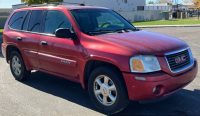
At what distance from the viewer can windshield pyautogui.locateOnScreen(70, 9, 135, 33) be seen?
16.0ft

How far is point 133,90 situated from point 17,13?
4.24 metres

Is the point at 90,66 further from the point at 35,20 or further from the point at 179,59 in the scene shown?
the point at 35,20

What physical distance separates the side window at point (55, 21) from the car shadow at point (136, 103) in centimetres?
138

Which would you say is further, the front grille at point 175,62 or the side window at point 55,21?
the side window at point 55,21

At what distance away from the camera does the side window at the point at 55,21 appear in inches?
197

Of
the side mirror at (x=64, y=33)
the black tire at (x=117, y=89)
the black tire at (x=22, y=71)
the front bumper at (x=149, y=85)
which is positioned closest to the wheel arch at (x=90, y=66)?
the black tire at (x=117, y=89)

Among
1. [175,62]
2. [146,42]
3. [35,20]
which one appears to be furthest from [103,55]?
[35,20]

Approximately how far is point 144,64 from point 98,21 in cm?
193

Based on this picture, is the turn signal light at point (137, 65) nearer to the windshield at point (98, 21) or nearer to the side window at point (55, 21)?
the windshield at point (98, 21)

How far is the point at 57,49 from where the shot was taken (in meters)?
4.90

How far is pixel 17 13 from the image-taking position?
6.53m

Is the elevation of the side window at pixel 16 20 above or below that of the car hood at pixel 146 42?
above

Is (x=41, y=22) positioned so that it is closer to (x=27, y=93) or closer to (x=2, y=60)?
(x=27, y=93)

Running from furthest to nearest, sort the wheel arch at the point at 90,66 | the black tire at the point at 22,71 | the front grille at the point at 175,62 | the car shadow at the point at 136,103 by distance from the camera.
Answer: the black tire at the point at 22,71
the wheel arch at the point at 90,66
the car shadow at the point at 136,103
the front grille at the point at 175,62
